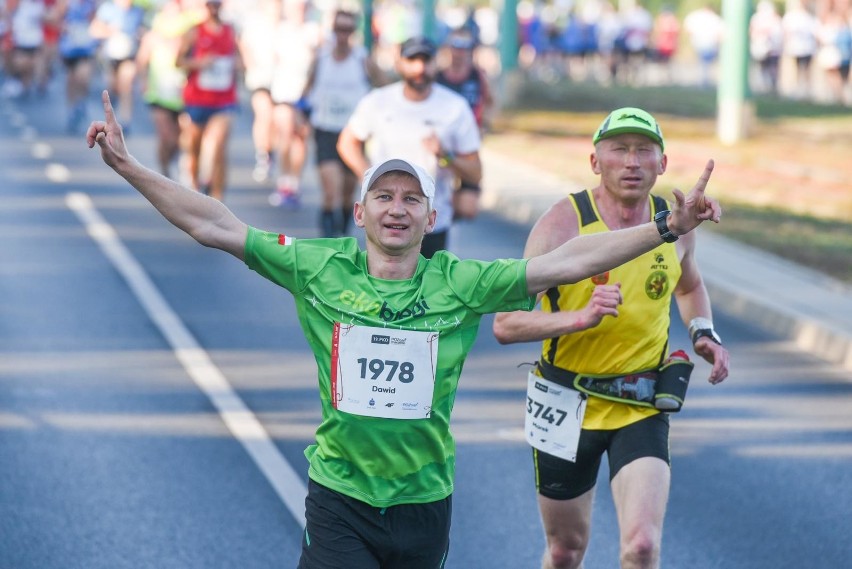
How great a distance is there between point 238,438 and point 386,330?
405 centimetres

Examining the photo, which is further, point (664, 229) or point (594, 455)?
point (594, 455)

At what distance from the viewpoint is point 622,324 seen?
231 inches

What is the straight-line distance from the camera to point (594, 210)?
19.5ft

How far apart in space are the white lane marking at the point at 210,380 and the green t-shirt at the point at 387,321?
252 centimetres

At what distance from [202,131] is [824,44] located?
69.6 feet

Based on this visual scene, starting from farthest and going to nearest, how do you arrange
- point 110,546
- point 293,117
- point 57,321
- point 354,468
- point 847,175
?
point 847,175, point 293,117, point 57,321, point 110,546, point 354,468

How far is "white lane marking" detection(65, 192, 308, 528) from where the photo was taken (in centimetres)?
815

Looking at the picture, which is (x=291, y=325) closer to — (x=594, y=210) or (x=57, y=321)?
(x=57, y=321)

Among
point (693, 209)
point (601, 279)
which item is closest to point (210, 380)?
point (601, 279)

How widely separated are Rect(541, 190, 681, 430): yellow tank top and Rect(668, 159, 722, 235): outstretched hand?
0.97 m

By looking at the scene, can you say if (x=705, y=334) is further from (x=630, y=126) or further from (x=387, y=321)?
(x=387, y=321)

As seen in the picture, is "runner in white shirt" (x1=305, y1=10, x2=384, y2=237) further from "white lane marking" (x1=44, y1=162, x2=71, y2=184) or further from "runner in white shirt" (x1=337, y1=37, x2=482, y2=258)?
"white lane marking" (x1=44, y1=162, x2=71, y2=184)

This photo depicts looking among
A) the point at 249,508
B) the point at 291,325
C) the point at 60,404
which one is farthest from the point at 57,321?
the point at 249,508

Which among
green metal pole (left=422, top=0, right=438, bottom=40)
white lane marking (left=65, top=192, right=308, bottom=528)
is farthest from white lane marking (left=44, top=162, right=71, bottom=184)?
green metal pole (left=422, top=0, right=438, bottom=40)
